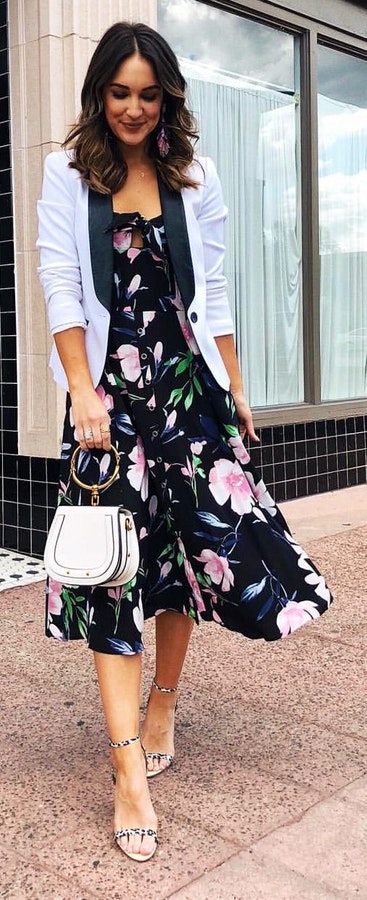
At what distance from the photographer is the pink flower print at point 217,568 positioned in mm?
2381

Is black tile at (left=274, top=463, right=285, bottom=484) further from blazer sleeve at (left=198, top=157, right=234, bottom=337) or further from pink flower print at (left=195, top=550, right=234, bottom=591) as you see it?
pink flower print at (left=195, top=550, right=234, bottom=591)

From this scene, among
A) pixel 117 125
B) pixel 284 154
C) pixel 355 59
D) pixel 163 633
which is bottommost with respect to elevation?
pixel 163 633

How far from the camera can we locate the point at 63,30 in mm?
4582

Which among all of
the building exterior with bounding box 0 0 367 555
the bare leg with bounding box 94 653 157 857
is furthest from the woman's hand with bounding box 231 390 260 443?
the building exterior with bounding box 0 0 367 555

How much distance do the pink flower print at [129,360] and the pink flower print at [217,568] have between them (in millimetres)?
464

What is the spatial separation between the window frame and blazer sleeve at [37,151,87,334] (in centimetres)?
390

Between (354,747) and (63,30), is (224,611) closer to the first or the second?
(354,747)

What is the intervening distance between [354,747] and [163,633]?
681 millimetres

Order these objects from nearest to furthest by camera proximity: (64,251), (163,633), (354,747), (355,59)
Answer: (64,251) < (163,633) < (354,747) < (355,59)

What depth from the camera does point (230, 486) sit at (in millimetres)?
2436

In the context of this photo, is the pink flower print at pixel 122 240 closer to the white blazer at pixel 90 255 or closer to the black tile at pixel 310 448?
the white blazer at pixel 90 255

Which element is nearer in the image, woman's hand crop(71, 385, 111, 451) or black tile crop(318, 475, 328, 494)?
woman's hand crop(71, 385, 111, 451)

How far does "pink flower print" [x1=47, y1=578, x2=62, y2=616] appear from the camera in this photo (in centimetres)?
248

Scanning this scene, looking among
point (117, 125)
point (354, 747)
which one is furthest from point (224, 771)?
point (117, 125)
